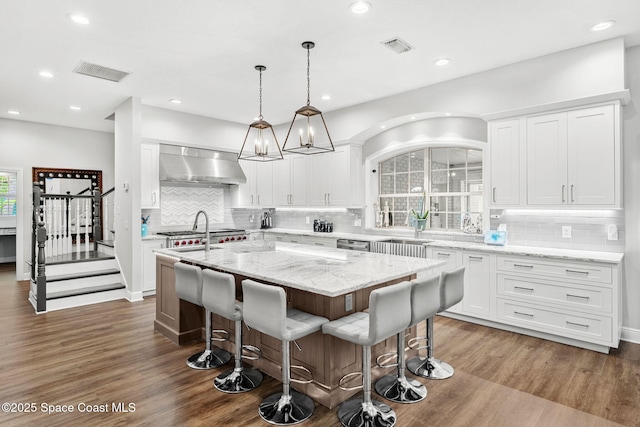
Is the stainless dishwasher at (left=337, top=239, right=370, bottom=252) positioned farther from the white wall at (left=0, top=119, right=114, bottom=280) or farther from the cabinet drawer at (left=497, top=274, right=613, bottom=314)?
the white wall at (left=0, top=119, right=114, bottom=280)

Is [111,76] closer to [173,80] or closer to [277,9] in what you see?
[173,80]

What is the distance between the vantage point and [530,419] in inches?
94.2

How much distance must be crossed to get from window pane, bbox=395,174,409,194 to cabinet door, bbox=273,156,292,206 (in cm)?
200

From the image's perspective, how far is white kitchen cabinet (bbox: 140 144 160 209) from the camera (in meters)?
5.74

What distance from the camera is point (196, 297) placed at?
300 centimetres

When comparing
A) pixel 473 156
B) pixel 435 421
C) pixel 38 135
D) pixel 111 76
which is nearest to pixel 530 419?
pixel 435 421

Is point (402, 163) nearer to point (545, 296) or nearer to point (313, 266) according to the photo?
point (545, 296)

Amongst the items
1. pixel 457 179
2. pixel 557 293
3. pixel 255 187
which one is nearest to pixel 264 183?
pixel 255 187

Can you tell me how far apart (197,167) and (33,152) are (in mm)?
3368

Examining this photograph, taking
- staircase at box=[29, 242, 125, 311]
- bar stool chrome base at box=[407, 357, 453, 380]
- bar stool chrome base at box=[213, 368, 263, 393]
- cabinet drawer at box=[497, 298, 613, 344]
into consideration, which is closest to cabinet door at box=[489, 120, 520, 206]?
cabinet drawer at box=[497, 298, 613, 344]

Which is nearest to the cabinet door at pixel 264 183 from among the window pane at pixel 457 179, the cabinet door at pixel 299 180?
the cabinet door at pixel 299 180

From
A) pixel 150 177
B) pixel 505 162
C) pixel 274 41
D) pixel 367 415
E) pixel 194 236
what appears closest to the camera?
pixel 367 415

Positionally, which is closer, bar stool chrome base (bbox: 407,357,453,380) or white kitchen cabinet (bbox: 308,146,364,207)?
bar stool chrome base (bbox: 407,357,453,380)

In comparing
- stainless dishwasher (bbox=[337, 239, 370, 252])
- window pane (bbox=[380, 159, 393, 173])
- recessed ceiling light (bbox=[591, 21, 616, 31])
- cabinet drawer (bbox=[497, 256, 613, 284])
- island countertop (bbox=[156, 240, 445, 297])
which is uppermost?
recessed ceiling light (bbox=[591, 21, 616, 31])
